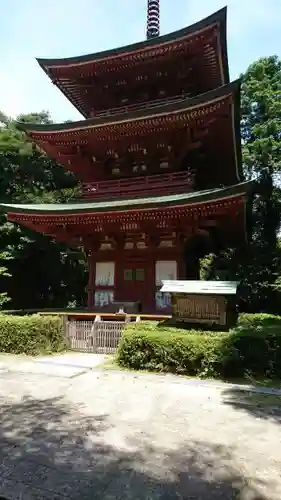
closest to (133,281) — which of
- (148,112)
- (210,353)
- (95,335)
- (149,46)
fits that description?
(95,335)

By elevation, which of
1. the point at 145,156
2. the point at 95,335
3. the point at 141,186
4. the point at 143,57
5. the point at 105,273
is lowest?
the point at 95,335

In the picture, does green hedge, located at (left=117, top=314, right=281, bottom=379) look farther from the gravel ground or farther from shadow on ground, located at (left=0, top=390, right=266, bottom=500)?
shadow on ground, located at (left=0, top=390, right=266, bottom=500)

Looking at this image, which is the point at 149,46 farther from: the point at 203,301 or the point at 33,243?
the point at 33,243

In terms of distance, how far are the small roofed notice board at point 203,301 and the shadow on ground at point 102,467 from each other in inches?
220

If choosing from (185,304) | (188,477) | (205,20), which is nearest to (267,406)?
(188,477)

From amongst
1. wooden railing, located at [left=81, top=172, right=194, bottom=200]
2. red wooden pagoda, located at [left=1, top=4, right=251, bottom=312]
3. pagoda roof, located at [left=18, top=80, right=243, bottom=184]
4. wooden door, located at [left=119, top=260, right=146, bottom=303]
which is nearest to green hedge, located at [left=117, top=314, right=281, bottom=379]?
red wooden pagoda, located at [left=1, top=4, right=251, bottom=312]

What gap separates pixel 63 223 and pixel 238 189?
7.15 metres

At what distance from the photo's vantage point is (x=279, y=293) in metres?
20.4

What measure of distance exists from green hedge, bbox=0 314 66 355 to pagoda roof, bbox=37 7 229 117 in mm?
11179

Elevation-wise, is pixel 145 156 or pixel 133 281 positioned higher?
pixel 145 156

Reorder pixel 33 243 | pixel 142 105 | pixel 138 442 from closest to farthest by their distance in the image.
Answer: pixel 138 442 → pixel 142 105 → pixel 33 243

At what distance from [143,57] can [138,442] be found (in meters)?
14.8

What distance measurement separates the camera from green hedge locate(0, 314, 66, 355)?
38.0 ft

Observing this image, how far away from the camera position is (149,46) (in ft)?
48.0
